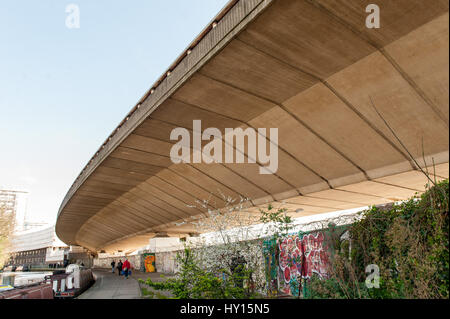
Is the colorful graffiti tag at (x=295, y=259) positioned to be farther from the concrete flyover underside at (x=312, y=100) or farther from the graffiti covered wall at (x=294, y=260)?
the concrete flyover underside at (x=312, y=100)

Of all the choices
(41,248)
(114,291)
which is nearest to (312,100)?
(114,291)

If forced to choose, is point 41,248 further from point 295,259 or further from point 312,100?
point 312,100

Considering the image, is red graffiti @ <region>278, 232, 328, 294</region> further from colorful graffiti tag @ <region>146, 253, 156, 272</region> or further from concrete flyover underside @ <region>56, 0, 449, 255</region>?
colorful graffiti tag @ <region>146, 253, 156, 272</region>

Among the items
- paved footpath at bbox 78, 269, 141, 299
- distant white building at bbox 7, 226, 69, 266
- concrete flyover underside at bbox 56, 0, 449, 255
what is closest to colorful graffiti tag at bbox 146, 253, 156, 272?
paved footpath at bbox 78, 269, 141, 299

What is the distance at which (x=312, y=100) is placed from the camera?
400 inches

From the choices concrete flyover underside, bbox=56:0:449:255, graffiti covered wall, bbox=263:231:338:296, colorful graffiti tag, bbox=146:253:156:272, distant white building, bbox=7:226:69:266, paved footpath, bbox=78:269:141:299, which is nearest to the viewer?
concrete flyover underside, bbox=56:0:449:255

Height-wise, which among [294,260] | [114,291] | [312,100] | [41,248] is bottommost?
[41,248]

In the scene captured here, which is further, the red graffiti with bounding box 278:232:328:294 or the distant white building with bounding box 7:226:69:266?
the distant white building with bounding box 7:226:69:266

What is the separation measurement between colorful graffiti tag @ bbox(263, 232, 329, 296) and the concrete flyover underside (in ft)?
11.7

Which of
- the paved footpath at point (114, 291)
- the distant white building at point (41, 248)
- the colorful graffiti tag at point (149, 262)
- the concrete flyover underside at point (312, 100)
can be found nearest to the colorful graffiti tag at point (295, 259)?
the concrete flyover underside at point (312, 100)

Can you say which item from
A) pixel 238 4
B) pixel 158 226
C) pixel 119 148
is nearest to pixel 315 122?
pixel 238 4

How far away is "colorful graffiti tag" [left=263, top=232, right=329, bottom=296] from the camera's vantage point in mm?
8766

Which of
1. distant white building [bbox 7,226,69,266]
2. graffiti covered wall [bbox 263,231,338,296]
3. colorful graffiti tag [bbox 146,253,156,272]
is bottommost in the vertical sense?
distant white building [bbox 7,226,69,266]

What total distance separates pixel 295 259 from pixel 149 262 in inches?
1127
